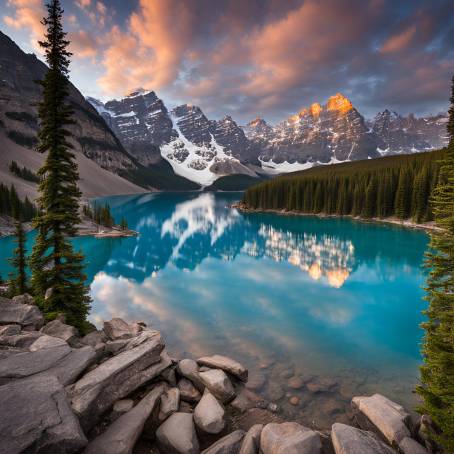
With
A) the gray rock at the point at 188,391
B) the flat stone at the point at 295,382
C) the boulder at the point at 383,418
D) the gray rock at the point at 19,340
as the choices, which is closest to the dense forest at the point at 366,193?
the flat stone at the point at 295,382

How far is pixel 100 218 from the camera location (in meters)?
86.2

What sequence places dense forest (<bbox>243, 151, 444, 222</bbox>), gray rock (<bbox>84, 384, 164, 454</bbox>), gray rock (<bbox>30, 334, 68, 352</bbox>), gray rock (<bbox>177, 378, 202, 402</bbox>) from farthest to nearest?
dense forest (<bbox>243, 151, 444, 222</bbox>) < gray rock (<bbox>177, 378, 202, 402</bbox>) < gray rock (<bbox>30, 334, 68, 352</bbox>) < gray rock (<bbox>84, 384, 164, 454</bbox>)

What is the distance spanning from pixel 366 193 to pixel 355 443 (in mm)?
109321

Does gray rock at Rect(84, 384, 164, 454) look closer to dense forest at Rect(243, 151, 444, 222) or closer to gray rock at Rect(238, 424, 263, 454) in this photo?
gray rock at Rect(238, 424, 263, 454)

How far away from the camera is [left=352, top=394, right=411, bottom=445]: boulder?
10359 millimetres

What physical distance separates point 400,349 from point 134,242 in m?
61.6

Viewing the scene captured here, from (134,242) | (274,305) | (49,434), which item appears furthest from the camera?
(134,242)

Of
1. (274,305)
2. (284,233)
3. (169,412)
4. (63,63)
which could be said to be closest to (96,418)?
(169,412)

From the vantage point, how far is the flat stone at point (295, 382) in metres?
16.3

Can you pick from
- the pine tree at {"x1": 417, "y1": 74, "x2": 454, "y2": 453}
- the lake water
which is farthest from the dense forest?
the pine tree at {"x1": 417, "y1": 74, "x2": 454, "y2": 453}

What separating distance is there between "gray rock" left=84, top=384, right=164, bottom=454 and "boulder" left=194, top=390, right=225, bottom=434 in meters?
1.71

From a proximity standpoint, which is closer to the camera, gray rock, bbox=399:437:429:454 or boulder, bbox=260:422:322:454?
boulder, bbox=260:422:322:454

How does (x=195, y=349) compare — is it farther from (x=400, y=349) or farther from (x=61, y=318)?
(x=400, y=349)

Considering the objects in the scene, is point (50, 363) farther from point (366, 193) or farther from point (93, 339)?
point (366, 193)
